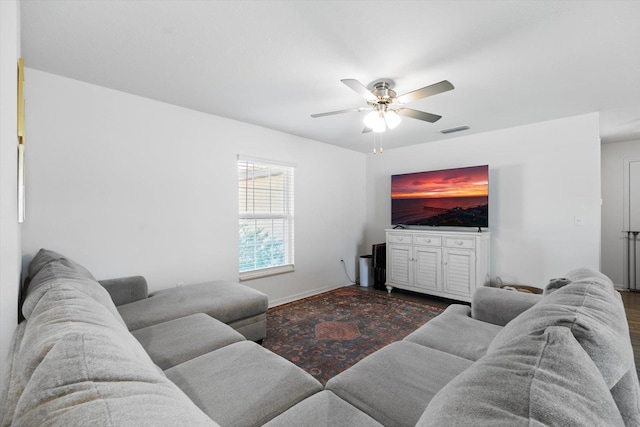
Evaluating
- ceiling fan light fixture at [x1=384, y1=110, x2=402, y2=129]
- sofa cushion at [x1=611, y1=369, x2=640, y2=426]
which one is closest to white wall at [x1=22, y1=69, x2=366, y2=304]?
ceiling fan light fixture at [x1=384, y1=110, x2=402, y2=129]

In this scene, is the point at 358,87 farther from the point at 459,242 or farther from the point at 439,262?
the point at 439,262

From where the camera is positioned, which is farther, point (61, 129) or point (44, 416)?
point (61, 129)

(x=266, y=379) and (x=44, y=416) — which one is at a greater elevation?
(x=44, y=416)

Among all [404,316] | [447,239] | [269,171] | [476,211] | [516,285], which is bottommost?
[404,316]

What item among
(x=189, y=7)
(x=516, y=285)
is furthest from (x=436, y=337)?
(x=516, y=285)

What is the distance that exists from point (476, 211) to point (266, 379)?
145 inches

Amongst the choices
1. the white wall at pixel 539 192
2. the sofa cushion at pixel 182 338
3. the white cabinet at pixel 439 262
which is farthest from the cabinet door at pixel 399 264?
the sofa cushion at pixel 182 338

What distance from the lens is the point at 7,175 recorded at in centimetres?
109

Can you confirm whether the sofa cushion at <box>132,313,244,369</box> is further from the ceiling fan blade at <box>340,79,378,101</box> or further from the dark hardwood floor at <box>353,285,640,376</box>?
the dark hardwood floor at <box>353,285,640,376</box>

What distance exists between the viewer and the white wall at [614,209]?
468 cm

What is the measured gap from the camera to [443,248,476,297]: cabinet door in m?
3.83

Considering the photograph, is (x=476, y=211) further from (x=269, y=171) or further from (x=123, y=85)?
(x=123, y=85)

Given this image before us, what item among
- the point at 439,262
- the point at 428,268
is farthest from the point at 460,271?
the point at 428,268

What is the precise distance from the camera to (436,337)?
181cm
